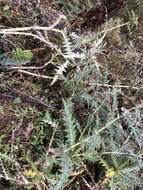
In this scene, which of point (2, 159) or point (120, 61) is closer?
point (2, 159)

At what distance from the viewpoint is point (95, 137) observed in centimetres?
199

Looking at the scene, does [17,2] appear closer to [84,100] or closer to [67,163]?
[84,100]

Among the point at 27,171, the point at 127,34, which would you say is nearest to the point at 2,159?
the point at 27,171

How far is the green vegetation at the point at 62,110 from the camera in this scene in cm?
200

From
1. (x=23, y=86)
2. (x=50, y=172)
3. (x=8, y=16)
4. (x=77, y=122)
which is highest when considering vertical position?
(x=8, y=16)

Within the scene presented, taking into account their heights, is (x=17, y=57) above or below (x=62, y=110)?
above

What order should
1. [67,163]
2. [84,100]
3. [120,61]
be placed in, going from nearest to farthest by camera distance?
[67,163] → [84,100] → [120,61]

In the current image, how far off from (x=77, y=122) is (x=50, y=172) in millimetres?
230

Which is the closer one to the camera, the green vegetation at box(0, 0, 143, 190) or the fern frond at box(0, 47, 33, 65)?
the green vegetation at box(0, 0, 143, 190)

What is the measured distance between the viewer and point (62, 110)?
84.8 inches

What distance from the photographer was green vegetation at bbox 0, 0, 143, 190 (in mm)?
2004

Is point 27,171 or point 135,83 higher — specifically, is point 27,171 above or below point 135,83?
below

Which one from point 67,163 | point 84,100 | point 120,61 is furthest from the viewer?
point 120,61

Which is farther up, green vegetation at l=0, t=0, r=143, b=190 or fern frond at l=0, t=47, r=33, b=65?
fern frond at l=0, t=47, r=33, b=65
